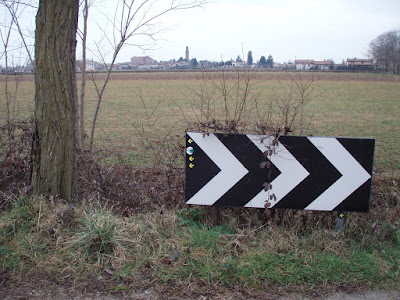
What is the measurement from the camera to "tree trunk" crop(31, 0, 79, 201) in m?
4.24

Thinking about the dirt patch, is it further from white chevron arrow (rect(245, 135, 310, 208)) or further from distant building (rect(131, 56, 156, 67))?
distant building (rect(131, 56, 156, 67))

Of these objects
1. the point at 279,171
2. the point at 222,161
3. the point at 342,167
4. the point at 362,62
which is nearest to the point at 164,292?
the point at 222,161

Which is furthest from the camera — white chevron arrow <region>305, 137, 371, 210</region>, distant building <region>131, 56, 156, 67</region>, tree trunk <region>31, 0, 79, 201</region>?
distant building <region>131, 56, 156, 67</region>

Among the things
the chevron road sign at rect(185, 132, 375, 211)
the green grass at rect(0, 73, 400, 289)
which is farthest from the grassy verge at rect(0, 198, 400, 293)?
the chevron road sign at rect(185, 132, 375, 211)

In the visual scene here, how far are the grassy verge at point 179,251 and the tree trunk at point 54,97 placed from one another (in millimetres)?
387

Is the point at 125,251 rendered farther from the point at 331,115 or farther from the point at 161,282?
the point at 331,115

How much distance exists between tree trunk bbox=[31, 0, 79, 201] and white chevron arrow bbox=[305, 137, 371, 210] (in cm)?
265

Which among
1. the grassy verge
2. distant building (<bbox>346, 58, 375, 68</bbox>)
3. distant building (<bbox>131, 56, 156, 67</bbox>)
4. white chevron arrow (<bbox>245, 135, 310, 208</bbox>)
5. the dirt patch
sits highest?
distant building (<bbox>346, 58, 375, 68</bbox>)

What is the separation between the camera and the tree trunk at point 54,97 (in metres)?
4.24

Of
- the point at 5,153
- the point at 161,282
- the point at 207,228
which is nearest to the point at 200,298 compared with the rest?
the point at 161,282

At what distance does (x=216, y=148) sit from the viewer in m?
4.02

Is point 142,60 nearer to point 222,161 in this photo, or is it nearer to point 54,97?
point 54,97

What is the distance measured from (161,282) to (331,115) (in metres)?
19.0

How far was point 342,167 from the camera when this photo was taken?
3959 mm
